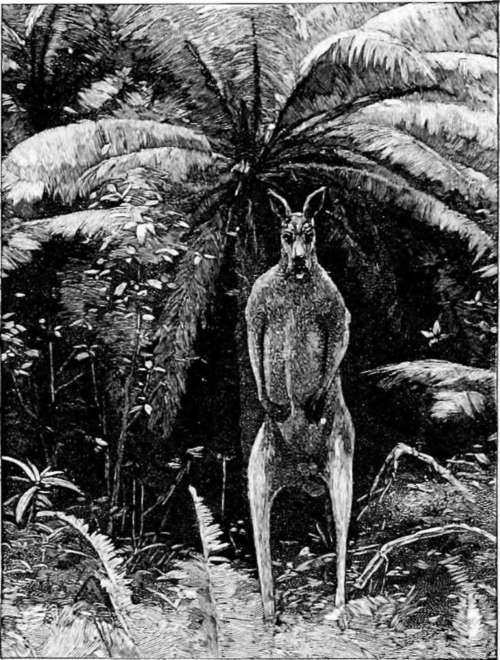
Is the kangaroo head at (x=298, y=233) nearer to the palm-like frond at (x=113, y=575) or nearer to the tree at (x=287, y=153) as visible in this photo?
the tree at (x=287, y=153)

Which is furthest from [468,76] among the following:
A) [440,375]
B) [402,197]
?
[440,375]

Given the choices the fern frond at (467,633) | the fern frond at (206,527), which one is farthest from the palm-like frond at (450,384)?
the fern frond at (206,527)

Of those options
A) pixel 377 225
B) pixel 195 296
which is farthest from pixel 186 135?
pixel 377 225

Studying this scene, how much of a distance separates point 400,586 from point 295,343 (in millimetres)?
1227

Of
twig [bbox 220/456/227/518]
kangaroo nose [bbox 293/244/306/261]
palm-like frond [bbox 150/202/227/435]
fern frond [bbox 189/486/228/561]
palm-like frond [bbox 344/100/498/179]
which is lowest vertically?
fern frond [bbox 189/486/228/561]

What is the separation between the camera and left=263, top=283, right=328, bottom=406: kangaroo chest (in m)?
3.82

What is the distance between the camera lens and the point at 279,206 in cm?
381

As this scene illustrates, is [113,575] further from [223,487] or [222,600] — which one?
[223,487]

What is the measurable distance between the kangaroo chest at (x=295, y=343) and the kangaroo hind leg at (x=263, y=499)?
0.21 meters

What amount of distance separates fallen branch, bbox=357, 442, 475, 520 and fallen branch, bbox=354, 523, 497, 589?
0.48 ft

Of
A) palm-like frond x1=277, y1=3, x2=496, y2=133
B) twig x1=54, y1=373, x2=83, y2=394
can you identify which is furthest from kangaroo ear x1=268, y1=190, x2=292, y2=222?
twig x1=54, y1=373, x2=83, y2=394

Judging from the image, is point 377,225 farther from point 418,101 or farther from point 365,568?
point 365,568

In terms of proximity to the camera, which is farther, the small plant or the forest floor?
the small plant

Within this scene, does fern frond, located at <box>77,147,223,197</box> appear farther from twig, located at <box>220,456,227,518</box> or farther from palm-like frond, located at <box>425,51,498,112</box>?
twig, located at <box>220,456,227,518</box>
